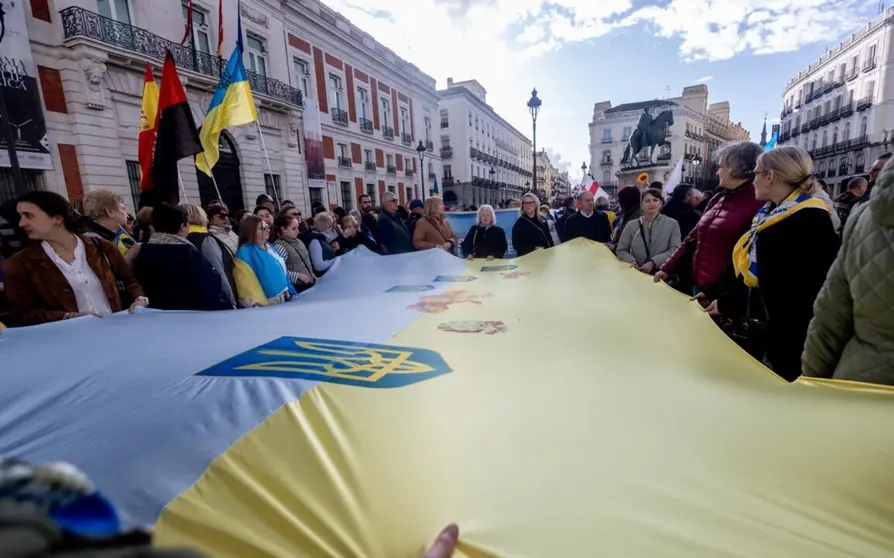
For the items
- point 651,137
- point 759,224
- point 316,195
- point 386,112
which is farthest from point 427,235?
point 651,137

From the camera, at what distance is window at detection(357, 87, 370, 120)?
2577 cm

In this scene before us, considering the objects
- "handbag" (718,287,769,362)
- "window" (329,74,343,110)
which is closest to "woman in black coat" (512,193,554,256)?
"handbag" (718,287,769,362)

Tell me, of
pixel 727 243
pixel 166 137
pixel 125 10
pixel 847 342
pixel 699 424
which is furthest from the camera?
pixel 125 10

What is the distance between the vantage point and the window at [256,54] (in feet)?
59.9

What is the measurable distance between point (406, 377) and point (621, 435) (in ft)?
2.88

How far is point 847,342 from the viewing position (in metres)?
1.79

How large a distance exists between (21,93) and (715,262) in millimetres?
14679

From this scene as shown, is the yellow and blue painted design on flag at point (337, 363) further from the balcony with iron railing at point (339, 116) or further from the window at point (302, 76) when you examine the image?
the balcony with iron railing at point (339, 116)

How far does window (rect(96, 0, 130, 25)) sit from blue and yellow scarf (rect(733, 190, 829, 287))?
56.6 ft

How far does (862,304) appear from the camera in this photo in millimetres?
1635

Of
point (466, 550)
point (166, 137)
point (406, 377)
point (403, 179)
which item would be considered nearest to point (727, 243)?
point (406, 377)

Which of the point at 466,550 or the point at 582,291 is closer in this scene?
the point at 466,550

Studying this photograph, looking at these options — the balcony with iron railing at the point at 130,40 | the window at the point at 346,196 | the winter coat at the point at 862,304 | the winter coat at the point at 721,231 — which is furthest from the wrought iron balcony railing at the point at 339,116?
the winter coat at the point at 862,304

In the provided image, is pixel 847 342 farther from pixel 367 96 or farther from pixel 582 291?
pixel 367 96
